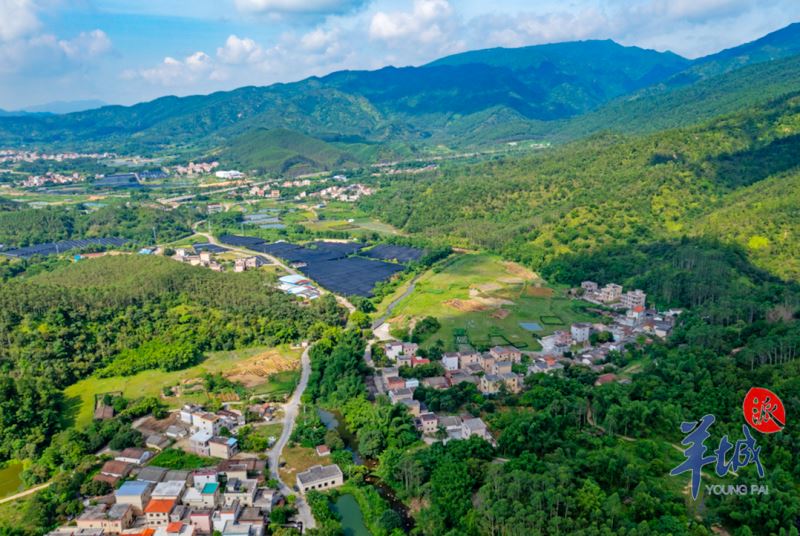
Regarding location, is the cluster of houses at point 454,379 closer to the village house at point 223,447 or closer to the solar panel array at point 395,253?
the village house at point 223,447

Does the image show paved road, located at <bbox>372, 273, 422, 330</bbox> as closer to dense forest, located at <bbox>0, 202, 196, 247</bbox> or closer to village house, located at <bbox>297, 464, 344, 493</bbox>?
village house, located at <bbox>297, 464, 344, 493</bbox>

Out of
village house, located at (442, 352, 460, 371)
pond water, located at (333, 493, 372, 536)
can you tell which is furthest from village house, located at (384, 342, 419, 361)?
pond water, located at (333, 493, 372, 536)

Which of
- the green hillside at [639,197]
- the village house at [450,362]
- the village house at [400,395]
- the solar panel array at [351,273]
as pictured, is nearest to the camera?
the village house at [400,395]

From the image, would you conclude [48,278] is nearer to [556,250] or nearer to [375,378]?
[375,378]

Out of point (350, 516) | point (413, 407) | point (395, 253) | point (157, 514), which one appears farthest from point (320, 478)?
point (395, 253)

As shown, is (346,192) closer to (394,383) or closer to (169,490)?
(394,383)

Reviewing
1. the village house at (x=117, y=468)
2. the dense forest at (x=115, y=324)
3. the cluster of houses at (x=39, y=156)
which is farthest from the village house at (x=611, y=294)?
the cluster of houses at (x=39, y=156)
